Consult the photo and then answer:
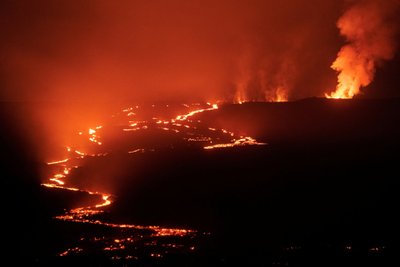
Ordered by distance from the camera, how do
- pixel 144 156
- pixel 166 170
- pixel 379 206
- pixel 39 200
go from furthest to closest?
pixel 144 156, pixel 166 170, pixel 39 200, pixel 379 206

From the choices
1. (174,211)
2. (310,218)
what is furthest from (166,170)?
(310,218)

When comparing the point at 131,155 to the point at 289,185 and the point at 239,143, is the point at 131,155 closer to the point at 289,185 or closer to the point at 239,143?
the point at 239,143

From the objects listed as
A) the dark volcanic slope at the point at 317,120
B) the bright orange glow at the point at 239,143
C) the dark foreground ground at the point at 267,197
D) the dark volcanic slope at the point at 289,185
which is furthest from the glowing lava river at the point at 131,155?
the dark volcanic slope at the point at 317,120

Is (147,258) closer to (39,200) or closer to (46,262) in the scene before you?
(46,262)

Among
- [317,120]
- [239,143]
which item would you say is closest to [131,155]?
[239,143]

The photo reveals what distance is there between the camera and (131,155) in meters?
45.4

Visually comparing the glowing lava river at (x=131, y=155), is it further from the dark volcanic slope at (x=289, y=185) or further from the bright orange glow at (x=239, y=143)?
the dark volcanic slope at (x=289, y=185)

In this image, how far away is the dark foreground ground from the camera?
2431 cm

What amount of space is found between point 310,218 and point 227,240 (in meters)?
5.52

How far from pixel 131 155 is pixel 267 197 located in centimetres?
1578

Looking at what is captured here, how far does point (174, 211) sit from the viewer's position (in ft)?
102

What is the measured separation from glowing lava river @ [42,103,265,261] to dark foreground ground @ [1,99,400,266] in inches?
36.8

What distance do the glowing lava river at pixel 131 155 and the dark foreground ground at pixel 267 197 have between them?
936 millimetres

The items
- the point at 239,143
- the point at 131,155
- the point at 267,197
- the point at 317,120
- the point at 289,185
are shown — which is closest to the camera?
the point at 267,197
